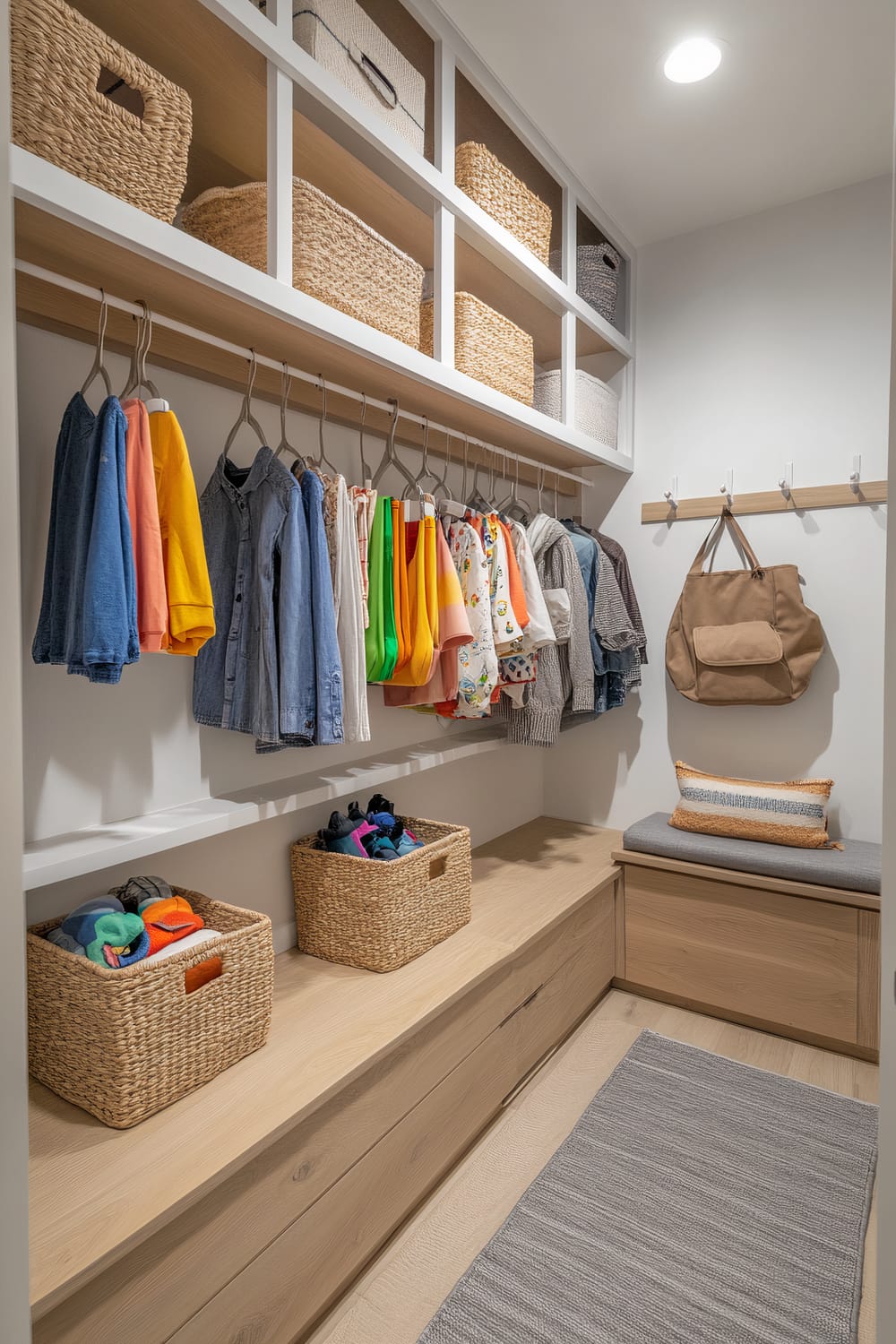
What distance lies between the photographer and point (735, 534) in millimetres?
2855

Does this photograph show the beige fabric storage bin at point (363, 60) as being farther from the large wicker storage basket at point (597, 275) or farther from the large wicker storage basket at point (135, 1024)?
the large wicker storage basket at point (135, 1024)

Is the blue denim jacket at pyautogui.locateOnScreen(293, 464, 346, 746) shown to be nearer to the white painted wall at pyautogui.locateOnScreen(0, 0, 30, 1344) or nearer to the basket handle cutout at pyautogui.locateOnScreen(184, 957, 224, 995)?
the basket handle cutout at pyautogui.locateOnScreen(184, 957, 224, 995)

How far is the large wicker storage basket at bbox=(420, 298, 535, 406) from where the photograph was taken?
6.57 feet

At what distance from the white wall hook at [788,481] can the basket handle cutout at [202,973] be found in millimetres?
2370

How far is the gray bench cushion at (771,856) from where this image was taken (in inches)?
92.9

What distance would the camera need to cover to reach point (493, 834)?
3.05 meters

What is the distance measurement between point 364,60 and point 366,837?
5.81 feet

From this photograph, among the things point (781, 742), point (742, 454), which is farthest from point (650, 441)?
point (781, 742)

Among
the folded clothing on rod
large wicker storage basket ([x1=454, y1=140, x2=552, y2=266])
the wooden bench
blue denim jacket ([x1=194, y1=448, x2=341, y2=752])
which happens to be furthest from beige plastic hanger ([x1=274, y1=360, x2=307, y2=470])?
the wooden bench

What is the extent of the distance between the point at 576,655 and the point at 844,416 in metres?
1.24

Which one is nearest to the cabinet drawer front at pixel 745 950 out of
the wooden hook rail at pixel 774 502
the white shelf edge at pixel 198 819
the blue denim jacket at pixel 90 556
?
the white shelf edge at pixel 198 819

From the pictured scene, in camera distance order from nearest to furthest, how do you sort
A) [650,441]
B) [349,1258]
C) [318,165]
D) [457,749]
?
[349,1258] < [318,165] < [457,749] < [650,441]

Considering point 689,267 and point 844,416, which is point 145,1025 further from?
point 689,267

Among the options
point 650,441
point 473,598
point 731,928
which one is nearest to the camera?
point 473,598
